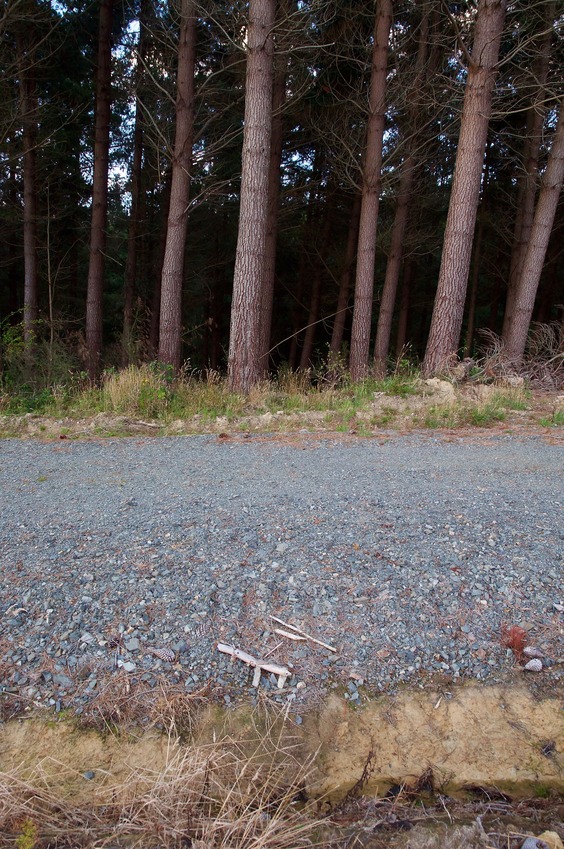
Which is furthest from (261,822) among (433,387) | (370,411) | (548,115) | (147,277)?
(147,277)

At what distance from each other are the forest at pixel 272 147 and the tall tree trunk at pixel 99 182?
2.2 inches

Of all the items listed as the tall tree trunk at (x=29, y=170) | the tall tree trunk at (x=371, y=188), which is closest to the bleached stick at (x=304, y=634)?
the tall tree trunk at (x=371, y=188)

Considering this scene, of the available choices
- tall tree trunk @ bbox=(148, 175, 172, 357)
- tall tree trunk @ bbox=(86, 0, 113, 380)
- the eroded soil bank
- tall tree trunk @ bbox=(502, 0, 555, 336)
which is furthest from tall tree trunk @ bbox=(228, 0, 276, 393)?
tall tree trunk @ bbox=(148, 175, 172, 357)

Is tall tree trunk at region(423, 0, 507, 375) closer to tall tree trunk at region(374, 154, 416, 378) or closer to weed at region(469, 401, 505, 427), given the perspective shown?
weed at region(469, 401, 505, 427)

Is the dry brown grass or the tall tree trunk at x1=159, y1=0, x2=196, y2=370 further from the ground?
the tall tree trunk at x1=159, y1=0, x2=196, y2=370

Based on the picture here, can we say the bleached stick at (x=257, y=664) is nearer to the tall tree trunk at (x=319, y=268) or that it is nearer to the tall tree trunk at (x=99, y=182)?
the tall tree trunk at (x=99, y=182)

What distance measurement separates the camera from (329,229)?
19062 millimetres

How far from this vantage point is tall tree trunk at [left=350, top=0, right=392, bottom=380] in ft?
34.3

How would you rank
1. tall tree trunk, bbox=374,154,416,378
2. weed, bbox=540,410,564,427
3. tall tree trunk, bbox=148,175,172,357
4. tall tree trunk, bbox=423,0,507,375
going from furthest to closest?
tall tree trunk, bbox=148,175,172,357, tall tree trunk, bbox=374,154,416,378, tall tree trunk, bbox=423,0,507,375, weed, bbox=540,410,564,427

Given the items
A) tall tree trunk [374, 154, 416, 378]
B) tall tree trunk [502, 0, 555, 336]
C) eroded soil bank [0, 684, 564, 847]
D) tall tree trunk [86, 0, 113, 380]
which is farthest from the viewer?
tall tree trunk [374, 154, 416, 378]

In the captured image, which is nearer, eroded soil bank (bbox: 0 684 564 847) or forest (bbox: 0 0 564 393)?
eroded soil bank (bbox: 0 684 564 847)

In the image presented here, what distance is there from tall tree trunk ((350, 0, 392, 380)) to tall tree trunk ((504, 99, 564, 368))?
3292 millimetres

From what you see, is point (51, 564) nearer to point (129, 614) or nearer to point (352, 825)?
point (129, 614)

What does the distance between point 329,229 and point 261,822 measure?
19782mm
